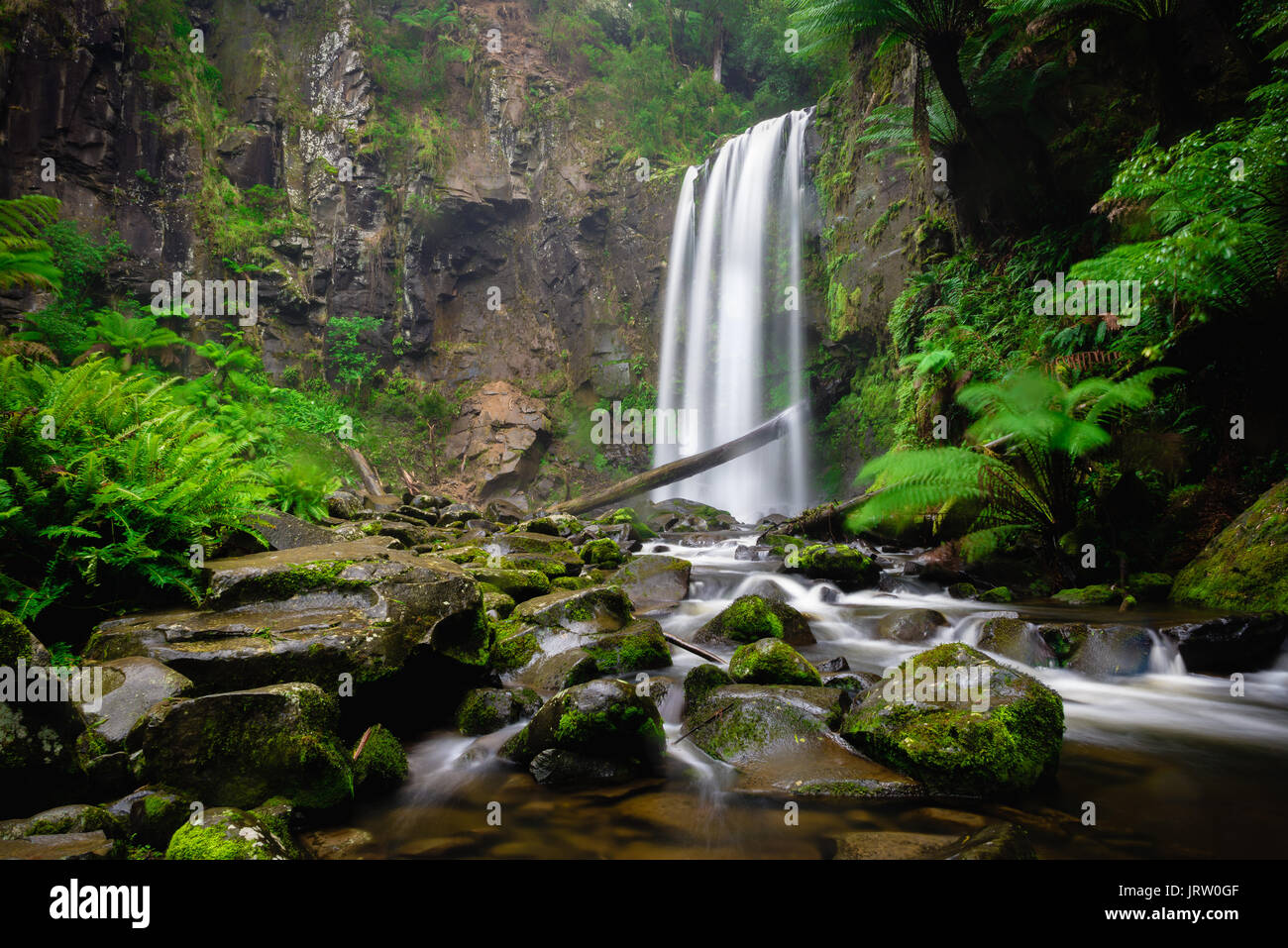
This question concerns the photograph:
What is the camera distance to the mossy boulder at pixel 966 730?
2.51 metres

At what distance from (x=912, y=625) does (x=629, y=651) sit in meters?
2.63

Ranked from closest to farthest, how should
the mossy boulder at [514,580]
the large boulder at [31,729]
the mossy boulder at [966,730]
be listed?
the large boulder at [31,729] < the mossy boulder at [966,730] < the mossy boulder at [514,580]

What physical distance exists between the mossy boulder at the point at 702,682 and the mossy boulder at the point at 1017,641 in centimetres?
228

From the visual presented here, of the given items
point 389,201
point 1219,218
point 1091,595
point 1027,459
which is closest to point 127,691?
point 1027,459

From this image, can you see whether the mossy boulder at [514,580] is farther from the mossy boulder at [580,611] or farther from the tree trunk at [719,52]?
the tree trunk at [719,52]

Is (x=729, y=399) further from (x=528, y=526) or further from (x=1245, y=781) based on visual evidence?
(x=1245, y=781)

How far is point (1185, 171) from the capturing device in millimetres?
4867

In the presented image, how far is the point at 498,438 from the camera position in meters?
19.2

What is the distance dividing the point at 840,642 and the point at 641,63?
25204mm

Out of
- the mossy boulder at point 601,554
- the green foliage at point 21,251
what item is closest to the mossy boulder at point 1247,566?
the mossy boulder at point 601,554

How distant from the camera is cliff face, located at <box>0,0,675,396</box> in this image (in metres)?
16.9

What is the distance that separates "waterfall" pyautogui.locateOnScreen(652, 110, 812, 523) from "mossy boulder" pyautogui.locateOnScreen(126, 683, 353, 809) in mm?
13128

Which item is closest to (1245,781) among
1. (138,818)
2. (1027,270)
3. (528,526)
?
(138,818)

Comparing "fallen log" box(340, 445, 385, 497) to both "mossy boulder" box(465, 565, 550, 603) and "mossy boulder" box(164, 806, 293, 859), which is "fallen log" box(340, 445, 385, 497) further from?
"mossy boulder" box(164, 806, 293, 859)
